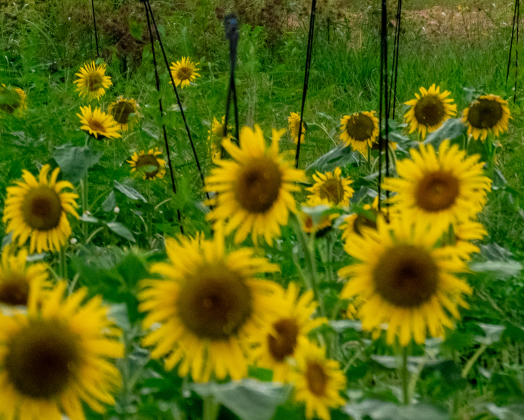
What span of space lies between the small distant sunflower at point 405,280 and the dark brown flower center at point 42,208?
0.58 meters

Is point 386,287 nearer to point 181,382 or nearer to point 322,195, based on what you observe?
point 181,382

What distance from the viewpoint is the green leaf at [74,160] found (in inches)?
55.3

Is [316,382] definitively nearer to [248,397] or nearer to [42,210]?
[248,397]

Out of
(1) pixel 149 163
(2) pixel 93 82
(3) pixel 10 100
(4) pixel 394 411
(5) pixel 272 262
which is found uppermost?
(2) pixel 93 82

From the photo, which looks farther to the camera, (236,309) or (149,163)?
(149,163)

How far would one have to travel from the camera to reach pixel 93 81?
2.73 m

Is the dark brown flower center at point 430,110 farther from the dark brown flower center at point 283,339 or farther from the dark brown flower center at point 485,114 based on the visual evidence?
the dark brown flower center at point 283,339

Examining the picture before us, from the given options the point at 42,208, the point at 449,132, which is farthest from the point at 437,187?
the point at 449,132

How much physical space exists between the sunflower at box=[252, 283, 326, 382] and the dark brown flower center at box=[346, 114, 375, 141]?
1.26m

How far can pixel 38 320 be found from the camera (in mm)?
583

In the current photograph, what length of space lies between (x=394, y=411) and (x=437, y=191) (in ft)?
1.40

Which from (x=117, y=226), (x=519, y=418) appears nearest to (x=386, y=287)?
(x=519, y=418)

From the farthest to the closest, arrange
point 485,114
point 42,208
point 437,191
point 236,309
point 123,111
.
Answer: point 123,111 < point 485,114 < point 42,208 < point 437,191 < point 236,309

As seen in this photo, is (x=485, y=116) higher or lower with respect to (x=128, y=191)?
higher
